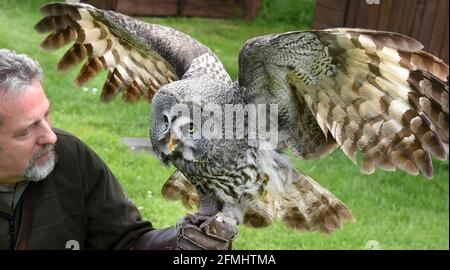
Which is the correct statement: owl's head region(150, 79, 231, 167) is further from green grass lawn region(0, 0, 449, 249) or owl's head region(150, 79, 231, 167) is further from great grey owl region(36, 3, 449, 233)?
green grass lawn region(0, 0, 449, 249)

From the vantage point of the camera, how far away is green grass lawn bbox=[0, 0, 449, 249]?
4711 millimetres

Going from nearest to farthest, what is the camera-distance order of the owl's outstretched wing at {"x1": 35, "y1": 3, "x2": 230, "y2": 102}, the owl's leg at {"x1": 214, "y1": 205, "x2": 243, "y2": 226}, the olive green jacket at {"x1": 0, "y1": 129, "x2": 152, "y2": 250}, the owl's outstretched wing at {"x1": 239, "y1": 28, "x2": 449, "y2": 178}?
the owl's outstretched wing at {"x1": 239, "y1": 28, "x2": 449, "y2": 178} < the olive green jacket at {"x1": 0, "y1": 129, "x2": 152, "y2": 250} < the owl's leg at {"x1": 214, "y1": 205, "x2": 243, "y2": 226} < the owl's outstretched wing at {"x1": 35, "y1": 3, "x2": 230, "y2": 102}

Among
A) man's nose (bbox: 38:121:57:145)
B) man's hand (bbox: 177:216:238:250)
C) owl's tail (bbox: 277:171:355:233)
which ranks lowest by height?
owl's tail (bbox: 277:171:355:233)

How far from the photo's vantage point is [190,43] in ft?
10.4

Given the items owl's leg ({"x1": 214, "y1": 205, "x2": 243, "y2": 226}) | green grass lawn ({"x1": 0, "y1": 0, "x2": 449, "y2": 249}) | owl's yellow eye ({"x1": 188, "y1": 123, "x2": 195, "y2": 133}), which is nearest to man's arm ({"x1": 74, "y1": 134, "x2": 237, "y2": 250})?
owl's leg ({"x1": 214, "y1": 205, "x2": 243, "y2": 226})

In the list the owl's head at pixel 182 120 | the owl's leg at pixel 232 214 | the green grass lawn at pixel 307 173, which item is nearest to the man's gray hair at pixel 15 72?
the owl's head at pixel 182 120

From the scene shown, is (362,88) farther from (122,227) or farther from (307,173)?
(307,173)

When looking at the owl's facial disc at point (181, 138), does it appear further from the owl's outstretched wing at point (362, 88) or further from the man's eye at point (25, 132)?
the man's eye at point (25, 132)

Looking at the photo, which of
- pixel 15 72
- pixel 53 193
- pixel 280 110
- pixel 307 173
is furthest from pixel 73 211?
pixel 307 173

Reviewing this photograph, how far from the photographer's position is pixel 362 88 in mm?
2648

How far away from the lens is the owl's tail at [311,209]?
314cm

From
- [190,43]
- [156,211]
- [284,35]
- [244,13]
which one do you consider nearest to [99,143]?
[156,211]

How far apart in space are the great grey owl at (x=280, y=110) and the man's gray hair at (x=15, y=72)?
46 cm

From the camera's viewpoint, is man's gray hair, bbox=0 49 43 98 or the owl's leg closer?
man's gray hair, bbox=0 49 43 98
